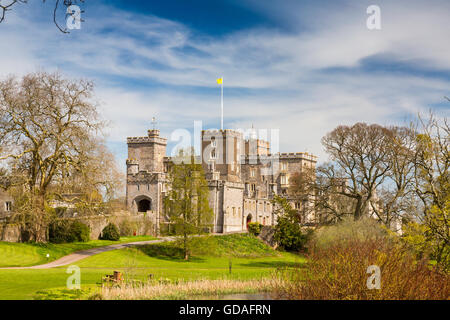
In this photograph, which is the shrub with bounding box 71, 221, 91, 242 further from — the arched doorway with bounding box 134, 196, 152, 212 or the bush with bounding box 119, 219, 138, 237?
the arched doorway with bounding box 134, 196, 152, 212

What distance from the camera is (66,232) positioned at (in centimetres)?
4969

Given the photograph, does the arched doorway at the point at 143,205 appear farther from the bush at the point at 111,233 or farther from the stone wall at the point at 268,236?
the stone wall at the point at 268,236

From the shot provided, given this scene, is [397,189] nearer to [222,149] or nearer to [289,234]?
[289,234]

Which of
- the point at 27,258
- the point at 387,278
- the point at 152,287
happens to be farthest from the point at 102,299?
the point at 27,258

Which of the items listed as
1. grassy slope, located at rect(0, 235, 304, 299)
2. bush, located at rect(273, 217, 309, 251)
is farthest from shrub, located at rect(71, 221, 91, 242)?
bush, located at rect(273, 217, 309, 251)

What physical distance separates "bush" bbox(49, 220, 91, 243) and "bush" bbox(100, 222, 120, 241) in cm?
319

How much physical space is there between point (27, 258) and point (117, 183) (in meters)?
9.57

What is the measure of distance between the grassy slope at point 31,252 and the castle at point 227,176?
10.5m

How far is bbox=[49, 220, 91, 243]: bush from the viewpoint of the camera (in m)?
49.5

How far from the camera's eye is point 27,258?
40969mm

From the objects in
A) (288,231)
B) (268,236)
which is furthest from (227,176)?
(288,231)

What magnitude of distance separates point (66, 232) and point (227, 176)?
35.8 meters

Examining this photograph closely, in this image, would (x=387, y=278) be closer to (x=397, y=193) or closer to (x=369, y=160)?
(x=397, y=193)

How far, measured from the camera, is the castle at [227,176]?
64438mm
